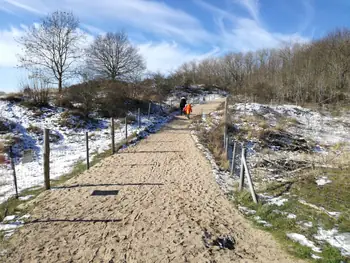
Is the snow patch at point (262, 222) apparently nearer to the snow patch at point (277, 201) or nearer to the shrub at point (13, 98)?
the snow patch at point (277, 201)

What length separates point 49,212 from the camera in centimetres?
616

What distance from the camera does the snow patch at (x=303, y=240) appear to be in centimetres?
471

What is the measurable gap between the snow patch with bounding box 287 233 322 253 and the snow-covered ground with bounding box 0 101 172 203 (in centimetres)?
772

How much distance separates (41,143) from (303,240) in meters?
14.9

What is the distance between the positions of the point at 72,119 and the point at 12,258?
1668 cm

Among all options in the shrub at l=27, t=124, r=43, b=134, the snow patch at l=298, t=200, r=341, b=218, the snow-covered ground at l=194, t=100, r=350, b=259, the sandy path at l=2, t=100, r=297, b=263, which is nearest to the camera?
the sandy path at l=2, t=100, r=297, b=263

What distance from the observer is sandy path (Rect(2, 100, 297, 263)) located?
14.8 feet

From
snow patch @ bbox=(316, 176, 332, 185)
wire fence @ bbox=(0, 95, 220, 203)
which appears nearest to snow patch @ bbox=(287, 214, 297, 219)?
snow patch @ bbox=(316, 176, 332, 185)

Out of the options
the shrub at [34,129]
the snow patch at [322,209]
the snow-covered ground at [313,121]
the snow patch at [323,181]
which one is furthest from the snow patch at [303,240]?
the shrub at [34,129]

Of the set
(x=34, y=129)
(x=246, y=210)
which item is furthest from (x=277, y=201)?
(x=34, y=129)

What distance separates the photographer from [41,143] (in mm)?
15445

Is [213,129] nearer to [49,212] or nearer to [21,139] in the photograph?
[21,139]

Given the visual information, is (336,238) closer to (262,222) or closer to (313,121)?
(262,222)

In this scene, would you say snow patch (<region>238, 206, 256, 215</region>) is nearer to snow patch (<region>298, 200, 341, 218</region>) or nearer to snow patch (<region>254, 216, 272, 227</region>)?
snow patch (<region>254, 216, 272, 227</region>)
